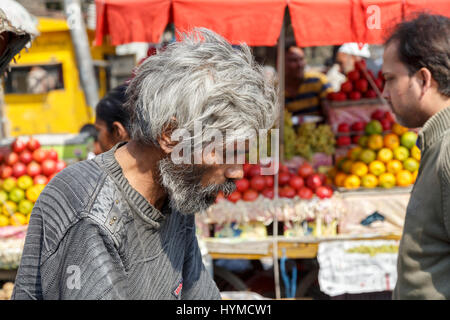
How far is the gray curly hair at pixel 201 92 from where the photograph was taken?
1.11 meters

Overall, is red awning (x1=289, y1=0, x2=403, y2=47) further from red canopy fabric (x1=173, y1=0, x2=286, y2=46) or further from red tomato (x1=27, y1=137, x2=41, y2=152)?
red tomato (x1=27, y1=137, x2=41, y2=152)

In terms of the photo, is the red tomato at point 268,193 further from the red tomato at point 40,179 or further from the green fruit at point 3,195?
the green fruit at point 3,195

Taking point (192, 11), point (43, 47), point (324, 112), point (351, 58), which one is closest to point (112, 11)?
point (192, 11)

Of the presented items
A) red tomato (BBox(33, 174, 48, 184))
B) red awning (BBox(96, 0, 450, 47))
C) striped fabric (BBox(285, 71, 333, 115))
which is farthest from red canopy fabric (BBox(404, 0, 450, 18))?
red tomato (BBox(33, 174, 48, 184))

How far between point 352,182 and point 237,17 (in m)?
1.95

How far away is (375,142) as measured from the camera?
4.21 meters

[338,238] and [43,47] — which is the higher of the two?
[43,47]

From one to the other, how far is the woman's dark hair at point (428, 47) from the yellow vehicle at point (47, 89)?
8.86 metres

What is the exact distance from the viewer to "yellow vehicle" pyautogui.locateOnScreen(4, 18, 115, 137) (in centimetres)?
969

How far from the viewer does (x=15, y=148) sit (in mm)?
4102

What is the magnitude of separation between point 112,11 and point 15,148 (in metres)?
1.76

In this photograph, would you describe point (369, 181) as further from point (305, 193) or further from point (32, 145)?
point (32, 145)
